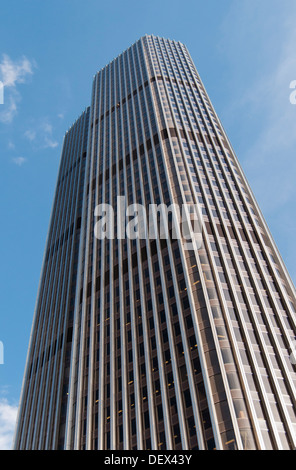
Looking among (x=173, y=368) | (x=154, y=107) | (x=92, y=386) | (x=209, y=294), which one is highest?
(x=154, y=107)

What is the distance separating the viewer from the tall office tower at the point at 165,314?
48.1 meters

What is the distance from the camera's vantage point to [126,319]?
6625 centimetres

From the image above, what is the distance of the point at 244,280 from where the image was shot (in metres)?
61.6

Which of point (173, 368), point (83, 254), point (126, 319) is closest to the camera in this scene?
point (173, 368)

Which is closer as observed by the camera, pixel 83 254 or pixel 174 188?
pixel 174 188

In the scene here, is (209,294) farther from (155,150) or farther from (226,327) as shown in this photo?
(155,150)

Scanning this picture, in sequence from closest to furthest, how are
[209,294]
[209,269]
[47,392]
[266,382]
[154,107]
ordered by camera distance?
[266,382] < [209,294] < [209,269] < [47,392] < [154,107]

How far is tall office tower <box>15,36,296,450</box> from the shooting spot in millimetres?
48125

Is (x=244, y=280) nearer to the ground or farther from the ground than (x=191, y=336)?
farther from the ground

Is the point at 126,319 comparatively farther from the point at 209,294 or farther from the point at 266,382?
the point at 266,382

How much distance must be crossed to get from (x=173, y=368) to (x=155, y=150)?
52061mm

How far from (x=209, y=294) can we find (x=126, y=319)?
15499mm

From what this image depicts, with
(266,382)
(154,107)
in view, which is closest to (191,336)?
(266,382)

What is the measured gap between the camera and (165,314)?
59.9 m
